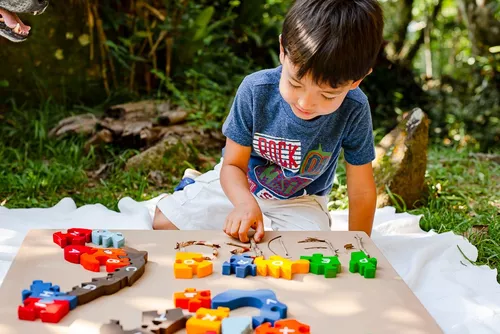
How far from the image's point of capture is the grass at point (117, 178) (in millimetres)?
3074

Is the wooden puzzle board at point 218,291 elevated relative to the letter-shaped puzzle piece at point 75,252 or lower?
lower

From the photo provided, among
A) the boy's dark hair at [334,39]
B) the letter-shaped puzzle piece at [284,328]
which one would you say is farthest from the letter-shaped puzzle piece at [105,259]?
the boy's dark hair at [334,39]

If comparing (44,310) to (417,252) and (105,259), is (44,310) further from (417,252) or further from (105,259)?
(417,252)

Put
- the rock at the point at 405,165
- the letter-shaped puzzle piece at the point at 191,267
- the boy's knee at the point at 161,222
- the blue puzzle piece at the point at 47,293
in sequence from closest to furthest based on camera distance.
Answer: the blue puzzle piece at the point at 47,293 → the letter-shaped puzzle piece at the point at 191,267 → the boy's knee at the point at 161,222 → the rock at the point at 405,165

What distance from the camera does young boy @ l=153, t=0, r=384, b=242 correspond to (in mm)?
1774

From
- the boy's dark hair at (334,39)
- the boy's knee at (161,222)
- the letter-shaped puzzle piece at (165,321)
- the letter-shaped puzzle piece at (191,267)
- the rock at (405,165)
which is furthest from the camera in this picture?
the rock at (405,165)

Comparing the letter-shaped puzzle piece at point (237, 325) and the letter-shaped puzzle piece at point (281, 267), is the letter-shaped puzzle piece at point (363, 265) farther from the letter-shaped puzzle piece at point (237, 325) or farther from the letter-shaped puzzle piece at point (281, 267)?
the letter-shaped puzzle piece at point (237, 325)

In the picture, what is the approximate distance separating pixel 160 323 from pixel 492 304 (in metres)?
1.14

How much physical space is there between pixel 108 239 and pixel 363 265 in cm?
70

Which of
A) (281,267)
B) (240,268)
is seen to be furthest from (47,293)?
(281,267)

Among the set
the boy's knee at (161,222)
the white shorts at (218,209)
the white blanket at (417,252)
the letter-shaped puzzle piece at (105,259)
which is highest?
the letter-shaped puzzle piece at (105,259)

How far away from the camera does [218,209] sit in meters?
2.52

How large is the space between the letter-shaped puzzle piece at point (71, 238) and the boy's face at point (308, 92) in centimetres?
71

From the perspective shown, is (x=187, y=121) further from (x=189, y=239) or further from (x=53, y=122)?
(x=189, y=239)
